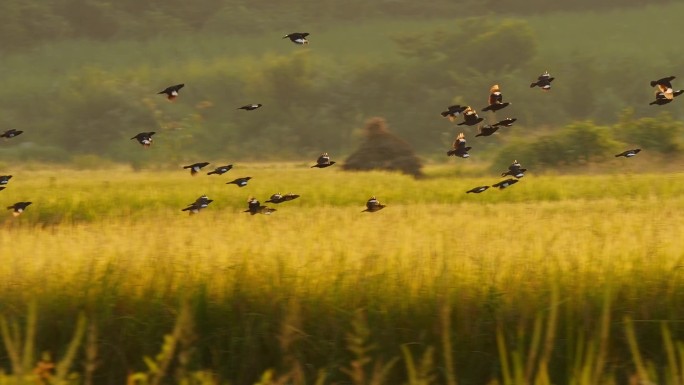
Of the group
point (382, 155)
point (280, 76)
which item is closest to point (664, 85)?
point (382, 155)

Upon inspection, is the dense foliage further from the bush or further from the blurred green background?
the bush

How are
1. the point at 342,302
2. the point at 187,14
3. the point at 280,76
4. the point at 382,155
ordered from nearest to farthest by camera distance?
the point at 342,302 < the point at 382,155 < the point at 280,76 < the point at 187,14

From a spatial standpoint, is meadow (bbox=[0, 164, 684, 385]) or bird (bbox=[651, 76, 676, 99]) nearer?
meadow (bbox=[0, 164, 684, 385])

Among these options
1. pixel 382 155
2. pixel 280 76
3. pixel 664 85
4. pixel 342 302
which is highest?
pixel 280 76

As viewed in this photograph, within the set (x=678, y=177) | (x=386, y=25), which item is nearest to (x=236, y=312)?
(x=678, y=177)

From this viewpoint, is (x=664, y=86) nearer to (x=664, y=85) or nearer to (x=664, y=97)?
(x=664, y=85)

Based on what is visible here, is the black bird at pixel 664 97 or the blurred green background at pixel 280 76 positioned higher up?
the blurred green background at pixel 280 76

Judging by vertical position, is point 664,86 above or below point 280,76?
below

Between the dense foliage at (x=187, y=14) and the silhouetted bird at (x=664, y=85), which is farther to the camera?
the dense foliage at (x=187, y=14)

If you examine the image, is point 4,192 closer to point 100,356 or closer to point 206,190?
point 206,190

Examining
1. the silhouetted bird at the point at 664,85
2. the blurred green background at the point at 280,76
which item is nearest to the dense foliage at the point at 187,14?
the blurred green background at the point at 280,76

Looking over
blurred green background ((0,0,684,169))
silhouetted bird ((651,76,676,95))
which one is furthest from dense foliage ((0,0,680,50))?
silhouetted bird ((651,76,676,95))

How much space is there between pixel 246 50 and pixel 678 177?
44376 millimetres

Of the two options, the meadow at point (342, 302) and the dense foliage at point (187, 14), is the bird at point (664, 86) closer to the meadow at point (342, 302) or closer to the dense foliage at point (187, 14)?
the meadow at point (342, 302)
